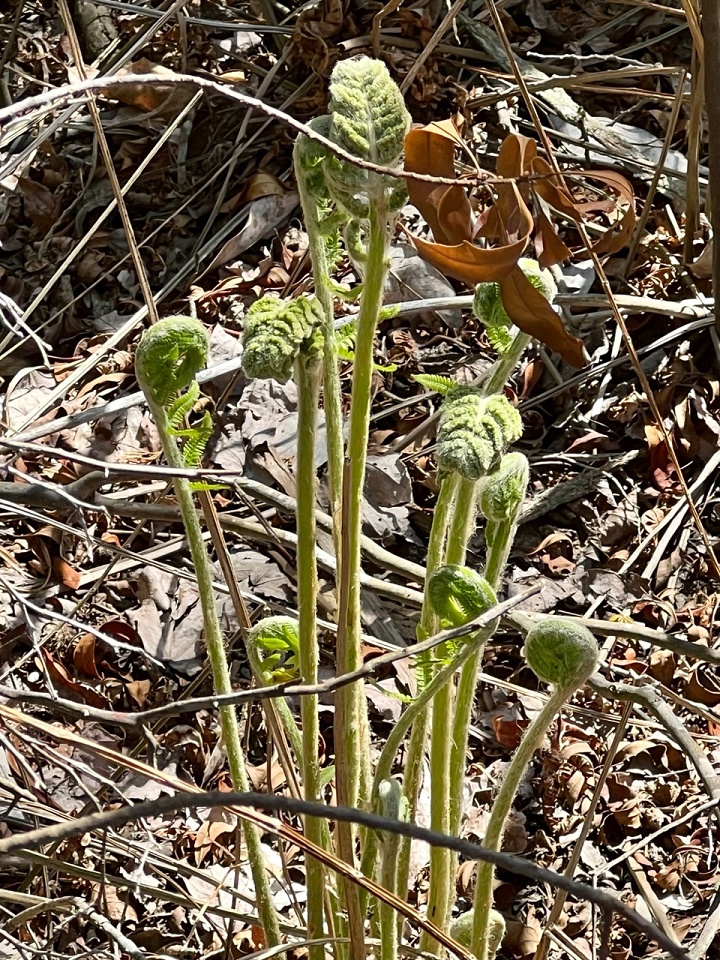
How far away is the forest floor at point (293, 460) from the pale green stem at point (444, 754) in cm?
15

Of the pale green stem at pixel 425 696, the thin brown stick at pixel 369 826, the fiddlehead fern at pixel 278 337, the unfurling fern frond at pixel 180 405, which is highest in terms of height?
the fiddlehead fern at pixel 278 337

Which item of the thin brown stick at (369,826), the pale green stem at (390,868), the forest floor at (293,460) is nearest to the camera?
the thin brown stick at (369,826)

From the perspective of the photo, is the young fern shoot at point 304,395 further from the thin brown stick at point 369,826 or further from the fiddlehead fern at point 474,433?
the thin brown stick at point 369,826

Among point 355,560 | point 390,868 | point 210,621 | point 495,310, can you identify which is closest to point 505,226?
point 495,310

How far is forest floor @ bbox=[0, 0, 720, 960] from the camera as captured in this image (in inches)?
59.6

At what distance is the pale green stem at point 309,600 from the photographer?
0.87 m

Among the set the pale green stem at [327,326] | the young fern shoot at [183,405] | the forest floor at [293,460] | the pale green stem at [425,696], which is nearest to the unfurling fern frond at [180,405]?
the young fern shoot at [183,405]

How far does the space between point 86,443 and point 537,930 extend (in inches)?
49.6

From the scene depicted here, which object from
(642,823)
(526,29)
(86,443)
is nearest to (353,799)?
(642,823)

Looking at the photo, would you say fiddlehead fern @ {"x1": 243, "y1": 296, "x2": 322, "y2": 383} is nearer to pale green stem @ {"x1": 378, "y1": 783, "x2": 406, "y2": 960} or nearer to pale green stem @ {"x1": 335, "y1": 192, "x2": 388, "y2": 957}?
pale green stem @ {"x1": 335, "y1": 192, "x2": 388, "y2": 957}

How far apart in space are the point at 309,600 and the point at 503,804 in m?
0.27

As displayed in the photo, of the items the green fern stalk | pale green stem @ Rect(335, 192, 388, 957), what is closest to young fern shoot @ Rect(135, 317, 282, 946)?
pale green stem @ Rect(335, 192, 388, 957)

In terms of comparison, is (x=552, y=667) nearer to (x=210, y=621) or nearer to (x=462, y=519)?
(x=462, y=519)

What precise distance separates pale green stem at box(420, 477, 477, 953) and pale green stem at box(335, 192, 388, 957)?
3.3 inches
